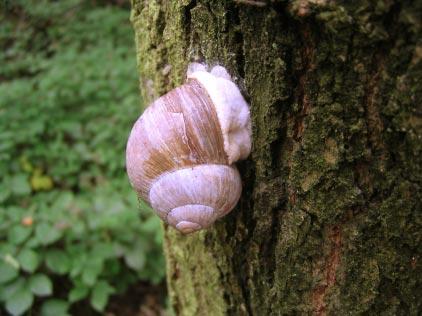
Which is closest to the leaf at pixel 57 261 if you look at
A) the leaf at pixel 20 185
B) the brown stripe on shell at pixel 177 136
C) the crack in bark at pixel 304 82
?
the leaf at pixel 20 185


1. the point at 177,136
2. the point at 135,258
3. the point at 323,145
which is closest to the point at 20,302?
the point at 135,258

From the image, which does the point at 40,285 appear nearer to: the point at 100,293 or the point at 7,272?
the point at 7,272

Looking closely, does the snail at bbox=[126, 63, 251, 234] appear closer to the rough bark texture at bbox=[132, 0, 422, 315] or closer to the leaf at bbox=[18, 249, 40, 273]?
the rough bark texture at bbox=[132, 0, 422, 315]

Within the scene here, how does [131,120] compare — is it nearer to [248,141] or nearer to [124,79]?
[124,79]

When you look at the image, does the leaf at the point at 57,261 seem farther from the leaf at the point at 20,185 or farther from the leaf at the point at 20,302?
the leaf at the point at 20,185

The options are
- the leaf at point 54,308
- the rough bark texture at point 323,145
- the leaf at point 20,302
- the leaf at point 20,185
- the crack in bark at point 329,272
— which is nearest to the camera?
the rough bark texture at point 323,145

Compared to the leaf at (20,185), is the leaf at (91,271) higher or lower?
lower
